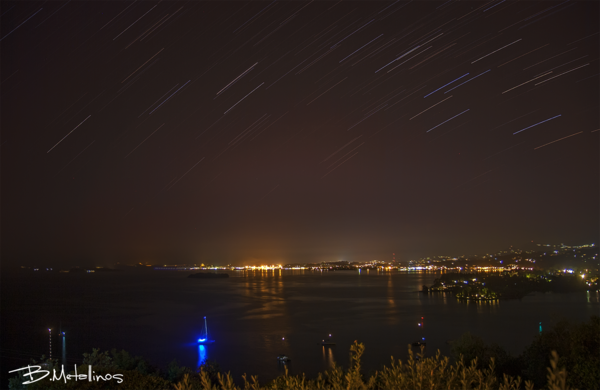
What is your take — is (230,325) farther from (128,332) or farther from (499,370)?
(499,370)

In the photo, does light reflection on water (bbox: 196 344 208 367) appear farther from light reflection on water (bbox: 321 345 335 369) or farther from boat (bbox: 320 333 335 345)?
boat (bbox: 320 333 335 345)

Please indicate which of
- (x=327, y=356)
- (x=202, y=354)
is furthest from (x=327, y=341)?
(x=202, y=354)

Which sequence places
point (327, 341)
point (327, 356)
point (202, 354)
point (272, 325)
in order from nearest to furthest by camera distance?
1. point (327, 356)
2. point (202, 354)
3. point (327, 341)
4. point (272, 325)

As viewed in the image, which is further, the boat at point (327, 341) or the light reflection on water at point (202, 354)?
the boat at point (327, 341)

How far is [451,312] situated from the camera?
131ft

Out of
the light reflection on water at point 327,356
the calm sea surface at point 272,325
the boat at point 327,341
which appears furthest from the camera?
the boat at point 327,341

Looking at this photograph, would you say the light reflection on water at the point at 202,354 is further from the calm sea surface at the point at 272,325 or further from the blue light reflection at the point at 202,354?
the calm sea surface at the point at 272,325

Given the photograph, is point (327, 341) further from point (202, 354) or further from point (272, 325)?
point (202, 354)

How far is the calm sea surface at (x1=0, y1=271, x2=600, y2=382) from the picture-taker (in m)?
25.0

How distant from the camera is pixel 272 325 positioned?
111 feet

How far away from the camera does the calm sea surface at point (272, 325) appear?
82.1 feet

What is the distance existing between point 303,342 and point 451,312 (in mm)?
18862

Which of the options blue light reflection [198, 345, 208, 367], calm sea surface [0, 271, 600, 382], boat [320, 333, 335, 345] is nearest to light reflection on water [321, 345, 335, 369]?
calm sea surface [0, 271, 600, 382]

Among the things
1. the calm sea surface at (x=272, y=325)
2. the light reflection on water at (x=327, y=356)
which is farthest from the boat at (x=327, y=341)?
the light reflection on water at (x=327, y=356)
